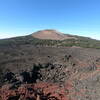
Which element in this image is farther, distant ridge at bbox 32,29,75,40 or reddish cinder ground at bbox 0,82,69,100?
distant ridge at bbox 32,29,75,40

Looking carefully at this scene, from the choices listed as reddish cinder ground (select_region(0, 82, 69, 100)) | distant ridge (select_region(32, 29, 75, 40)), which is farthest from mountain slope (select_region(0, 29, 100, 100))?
distant ridge (select_region(32, 29, 75, 40))

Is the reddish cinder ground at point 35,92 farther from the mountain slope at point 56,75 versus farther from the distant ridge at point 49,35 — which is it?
the distant ridge at point 49,35

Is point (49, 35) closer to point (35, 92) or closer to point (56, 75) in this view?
point (56, 75)

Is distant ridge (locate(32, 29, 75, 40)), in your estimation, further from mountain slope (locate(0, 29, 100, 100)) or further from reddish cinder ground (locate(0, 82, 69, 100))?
reddish cinder ground (locate(0, 82, 69, 100))

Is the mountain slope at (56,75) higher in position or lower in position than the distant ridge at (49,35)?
lower

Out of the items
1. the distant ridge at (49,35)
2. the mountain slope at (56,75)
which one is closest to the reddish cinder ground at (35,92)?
the mountain slope at (56,75)

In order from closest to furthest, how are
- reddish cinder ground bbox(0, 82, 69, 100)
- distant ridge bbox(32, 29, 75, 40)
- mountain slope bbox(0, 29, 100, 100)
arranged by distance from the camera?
reddish cinder ground bbox(0, 82, 69, 100) < mountain slope bbox(0, 29, 100, 100) < distant ridge bbox(32, 29, 75, 40)

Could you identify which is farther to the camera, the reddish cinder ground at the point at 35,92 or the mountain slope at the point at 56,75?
the mountain slope at the point at 56,75


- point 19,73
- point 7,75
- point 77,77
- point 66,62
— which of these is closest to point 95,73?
point 77,77

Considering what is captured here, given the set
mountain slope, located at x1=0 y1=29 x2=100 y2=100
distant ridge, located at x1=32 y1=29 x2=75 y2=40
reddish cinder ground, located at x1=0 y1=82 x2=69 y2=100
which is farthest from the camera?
distant ridge, located at x1=32 y1=29 x2=75 y2=40
